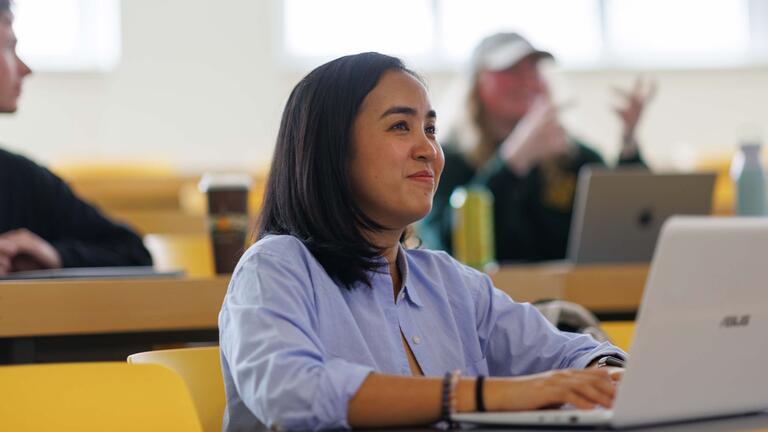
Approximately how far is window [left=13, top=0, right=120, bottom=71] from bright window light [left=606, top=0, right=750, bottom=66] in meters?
3.26

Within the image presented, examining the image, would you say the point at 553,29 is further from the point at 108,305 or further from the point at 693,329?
the point at 693,329

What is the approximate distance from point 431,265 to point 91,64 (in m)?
5.77

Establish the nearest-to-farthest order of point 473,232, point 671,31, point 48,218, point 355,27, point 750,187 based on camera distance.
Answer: point 48,218
point 473,232
point 750,187
point 355,27
point 671,31

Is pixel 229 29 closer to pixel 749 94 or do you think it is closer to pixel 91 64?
pixel 91 64

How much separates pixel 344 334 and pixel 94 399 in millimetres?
294

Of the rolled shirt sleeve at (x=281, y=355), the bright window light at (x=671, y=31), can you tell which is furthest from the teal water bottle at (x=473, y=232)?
the bright window light at (x=671, y=31)

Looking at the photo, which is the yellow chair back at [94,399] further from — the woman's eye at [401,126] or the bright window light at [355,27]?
the bright window light at [355,27]

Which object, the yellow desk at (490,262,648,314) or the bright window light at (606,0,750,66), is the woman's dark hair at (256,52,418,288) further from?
the bright window light at (606,0,750,66)

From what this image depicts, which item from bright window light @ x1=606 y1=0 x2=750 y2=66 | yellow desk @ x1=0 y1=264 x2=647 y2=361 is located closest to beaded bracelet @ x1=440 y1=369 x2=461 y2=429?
yellow desk @ x1=0 y1=264 x2=647 y2=361

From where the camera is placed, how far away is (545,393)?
1.11 meters

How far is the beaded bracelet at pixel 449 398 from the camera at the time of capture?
1.11 metres

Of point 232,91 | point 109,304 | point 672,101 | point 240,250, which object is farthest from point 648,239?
point 672,101

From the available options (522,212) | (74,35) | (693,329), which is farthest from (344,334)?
(74,35)

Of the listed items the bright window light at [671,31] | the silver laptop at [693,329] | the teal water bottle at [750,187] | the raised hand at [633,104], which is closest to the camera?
the silver laptop at [693,329]
